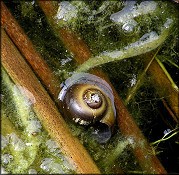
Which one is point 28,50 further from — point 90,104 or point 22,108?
point 90,104

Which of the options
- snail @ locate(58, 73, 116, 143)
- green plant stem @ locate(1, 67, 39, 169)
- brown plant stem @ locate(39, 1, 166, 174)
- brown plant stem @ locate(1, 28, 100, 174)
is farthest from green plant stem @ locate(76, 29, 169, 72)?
green plant stem @ locate(1, 67, 39, 169)

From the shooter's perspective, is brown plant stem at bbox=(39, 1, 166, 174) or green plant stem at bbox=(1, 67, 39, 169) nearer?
green plant stem at bbox=(1, 67, 39, 169)

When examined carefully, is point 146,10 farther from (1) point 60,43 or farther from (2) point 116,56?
(1) point 60,43

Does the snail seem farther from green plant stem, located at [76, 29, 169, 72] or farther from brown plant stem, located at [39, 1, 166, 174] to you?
green plant stem, located at [76, 29, 169, 72]

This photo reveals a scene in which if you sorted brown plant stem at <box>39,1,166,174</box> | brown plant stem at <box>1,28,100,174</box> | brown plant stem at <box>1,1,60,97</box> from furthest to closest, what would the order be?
brown plant stem at <box>39,1,166,174</box>
brown plant stem at <box>1,1,60,97</box>
brown plant stem at <box>1,28,100,174</box>

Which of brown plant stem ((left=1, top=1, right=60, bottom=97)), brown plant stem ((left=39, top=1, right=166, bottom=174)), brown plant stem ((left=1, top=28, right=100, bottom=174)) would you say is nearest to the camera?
brown plant stem ((left=1, top=28, right=100, bottom=174))

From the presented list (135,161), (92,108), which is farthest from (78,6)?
(135,161)
